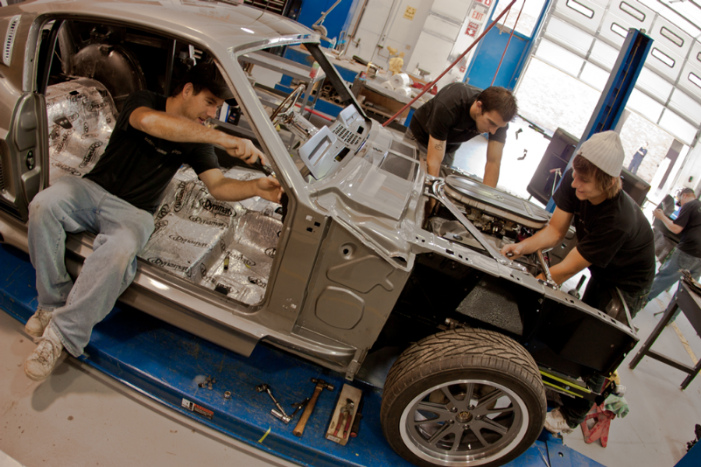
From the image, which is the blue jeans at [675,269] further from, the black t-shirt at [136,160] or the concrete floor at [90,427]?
the black t-shirt at [136,160]

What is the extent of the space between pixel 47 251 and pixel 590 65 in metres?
11.6

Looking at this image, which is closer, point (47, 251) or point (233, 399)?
point (47, 251)

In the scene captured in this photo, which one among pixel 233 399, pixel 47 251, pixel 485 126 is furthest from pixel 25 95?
pixel 485 126

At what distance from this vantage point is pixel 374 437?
203 centimetres

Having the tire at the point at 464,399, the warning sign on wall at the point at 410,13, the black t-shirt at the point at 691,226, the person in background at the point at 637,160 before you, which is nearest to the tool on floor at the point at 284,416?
the tire at the point at 464,399

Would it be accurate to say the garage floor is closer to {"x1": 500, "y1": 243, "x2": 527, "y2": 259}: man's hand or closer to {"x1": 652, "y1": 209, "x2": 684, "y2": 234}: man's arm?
{"x1": 500, "y1": 243, "x2": 527, "y2": 259}: man's hand

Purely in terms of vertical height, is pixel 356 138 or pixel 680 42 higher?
pixel 680 42

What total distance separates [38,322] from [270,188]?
127 centimetres

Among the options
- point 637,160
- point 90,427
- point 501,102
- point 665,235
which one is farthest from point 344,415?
point 637,160

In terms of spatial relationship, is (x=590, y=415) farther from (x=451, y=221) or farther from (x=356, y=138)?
(x=356, y=138)

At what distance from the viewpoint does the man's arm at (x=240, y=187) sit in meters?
1.98

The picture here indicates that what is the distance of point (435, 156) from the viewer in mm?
2990

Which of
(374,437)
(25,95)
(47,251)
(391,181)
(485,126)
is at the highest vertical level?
Answer: (485,126)

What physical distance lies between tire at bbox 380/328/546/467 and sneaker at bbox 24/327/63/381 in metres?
1.52
